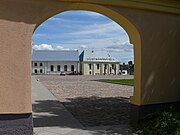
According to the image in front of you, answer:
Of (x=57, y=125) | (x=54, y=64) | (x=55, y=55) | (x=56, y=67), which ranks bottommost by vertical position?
(x=56, y=67)

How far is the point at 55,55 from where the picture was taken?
8444 cm

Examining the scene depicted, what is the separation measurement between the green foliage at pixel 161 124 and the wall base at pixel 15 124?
2.89 meters

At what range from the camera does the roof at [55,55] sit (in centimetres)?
8256

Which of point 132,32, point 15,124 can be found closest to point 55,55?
point 132,32

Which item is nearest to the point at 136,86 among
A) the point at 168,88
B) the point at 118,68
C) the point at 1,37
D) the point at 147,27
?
the point at 168,88

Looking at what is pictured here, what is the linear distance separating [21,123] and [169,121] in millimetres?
3594

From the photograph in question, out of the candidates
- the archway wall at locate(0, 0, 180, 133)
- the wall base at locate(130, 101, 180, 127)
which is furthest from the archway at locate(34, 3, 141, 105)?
the wall base at locate(130, 101, 180, 127)

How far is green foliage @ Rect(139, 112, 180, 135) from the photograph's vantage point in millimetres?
6805

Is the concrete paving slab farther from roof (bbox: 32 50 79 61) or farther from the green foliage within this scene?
roof (bbox: 32 50 79 61)

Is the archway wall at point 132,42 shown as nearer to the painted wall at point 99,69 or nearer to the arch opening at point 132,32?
the arch opening at point 132,32

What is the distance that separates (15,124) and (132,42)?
388 centimetres

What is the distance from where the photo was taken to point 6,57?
6.22 meters

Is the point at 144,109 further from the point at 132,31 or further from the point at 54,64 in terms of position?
the point at 54,64

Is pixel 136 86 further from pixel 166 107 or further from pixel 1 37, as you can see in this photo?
pixel 1 37
